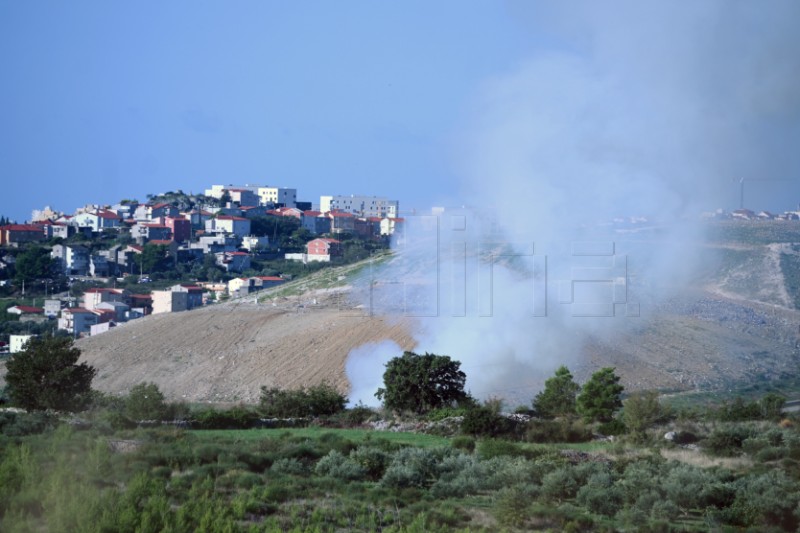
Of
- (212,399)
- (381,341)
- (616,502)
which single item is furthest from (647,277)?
(616,502)

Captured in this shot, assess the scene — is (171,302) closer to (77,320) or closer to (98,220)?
(77,320)

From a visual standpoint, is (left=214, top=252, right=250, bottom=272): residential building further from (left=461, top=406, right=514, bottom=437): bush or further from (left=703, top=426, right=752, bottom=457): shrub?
(left=703, top=426, right=752, bottom=457): shrub

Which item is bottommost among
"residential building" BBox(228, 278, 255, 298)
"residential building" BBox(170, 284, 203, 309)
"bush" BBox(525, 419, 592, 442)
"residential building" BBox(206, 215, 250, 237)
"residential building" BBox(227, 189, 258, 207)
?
"bush" BBox(525, 419, 592, 442)

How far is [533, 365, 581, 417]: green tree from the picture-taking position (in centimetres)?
2414

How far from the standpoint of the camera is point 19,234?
69812mm

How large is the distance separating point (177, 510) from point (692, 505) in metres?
6.99

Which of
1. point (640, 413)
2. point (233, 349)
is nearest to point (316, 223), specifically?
point (233, 349)

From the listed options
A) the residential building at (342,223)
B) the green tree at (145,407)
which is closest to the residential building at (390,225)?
the residential building at (342,223)

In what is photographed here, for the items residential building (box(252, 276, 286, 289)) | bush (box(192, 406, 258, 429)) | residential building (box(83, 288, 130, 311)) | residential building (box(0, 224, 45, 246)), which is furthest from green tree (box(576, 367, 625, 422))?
residential building (box(0, 224, 45, 246))

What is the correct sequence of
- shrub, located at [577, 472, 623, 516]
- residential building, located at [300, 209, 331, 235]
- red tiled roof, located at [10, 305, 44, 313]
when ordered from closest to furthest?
shrub, located at [577, 472, 623, 516], red tiled roof, located at [10, 305, 44, 313], residential building, located at [300, 209, 331, 235]

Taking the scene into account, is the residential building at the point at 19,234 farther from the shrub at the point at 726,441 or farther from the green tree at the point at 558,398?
the shrub at the point at 726,441

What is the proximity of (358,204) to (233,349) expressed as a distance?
61.4 metres

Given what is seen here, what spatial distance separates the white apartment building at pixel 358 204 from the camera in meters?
90.0

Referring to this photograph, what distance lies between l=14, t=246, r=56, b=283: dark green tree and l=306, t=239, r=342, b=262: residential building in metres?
14.0
